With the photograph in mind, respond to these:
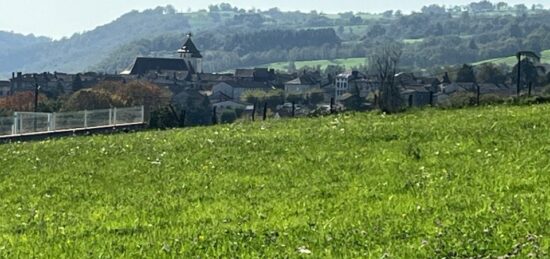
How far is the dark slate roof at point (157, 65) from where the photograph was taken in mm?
152125

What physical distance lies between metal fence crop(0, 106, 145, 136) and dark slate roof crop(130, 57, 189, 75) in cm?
11715

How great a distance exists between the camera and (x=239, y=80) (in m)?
146

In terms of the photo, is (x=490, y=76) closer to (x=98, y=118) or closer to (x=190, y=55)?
(x=190, y=55)

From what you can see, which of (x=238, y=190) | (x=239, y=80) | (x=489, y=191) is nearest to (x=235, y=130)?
(x=238, y=190)

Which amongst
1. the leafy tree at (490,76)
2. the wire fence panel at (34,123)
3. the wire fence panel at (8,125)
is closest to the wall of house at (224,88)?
the leafy tree at (490,76)

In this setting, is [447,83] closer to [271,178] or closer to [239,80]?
[239,80]

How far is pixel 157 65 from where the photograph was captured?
153000 millimetres

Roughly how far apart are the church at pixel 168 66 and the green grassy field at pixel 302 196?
428 feet

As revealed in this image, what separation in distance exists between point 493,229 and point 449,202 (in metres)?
1.43

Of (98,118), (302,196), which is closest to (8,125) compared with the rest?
(98,118)

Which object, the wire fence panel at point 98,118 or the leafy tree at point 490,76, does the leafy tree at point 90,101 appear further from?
the leafy tree at point 490,76

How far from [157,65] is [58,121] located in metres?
121

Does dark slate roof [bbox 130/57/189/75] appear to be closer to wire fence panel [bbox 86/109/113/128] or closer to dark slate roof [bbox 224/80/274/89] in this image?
dark slate roof [bbox 224/80/274/89]

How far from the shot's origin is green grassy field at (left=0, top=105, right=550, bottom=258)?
7043 mm
